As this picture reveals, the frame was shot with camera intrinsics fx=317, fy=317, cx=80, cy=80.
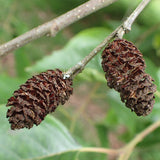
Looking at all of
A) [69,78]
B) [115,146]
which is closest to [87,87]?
[115,146]

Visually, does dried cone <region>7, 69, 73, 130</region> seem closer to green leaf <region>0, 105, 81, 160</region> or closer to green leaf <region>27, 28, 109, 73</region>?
green leaf <region>0, 105, 81, 160</region>

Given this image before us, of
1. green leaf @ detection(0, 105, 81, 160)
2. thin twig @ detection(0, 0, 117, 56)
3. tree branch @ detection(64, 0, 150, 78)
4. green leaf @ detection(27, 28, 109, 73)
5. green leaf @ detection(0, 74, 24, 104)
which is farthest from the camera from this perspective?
green leaf @ detection(27, 28, 109, 73)

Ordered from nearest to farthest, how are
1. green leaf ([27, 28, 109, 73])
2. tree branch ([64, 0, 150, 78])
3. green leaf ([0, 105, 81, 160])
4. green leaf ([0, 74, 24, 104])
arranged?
tree branch ([64, 0, 150, 78]) < green leaf ([0, 105, 81, 160]) < green leaf ([0, 74, 24, 104]) < green leaf ([27, 28, 109, 73])

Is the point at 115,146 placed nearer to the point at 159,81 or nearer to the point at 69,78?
the point at 159,81

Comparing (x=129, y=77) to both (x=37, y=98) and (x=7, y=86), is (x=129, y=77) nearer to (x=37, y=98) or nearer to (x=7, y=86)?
(x=37, y=98)

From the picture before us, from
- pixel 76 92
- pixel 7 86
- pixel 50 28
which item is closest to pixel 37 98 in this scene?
pixel 50 28

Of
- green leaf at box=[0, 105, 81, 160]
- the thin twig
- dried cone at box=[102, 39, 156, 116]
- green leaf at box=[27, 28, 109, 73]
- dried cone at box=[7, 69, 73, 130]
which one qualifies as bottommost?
dried cone at box=[102, 39, 156, 116]

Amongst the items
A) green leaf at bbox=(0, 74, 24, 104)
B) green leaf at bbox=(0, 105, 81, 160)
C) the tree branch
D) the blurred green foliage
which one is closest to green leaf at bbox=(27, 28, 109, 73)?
the blurred green foliage
